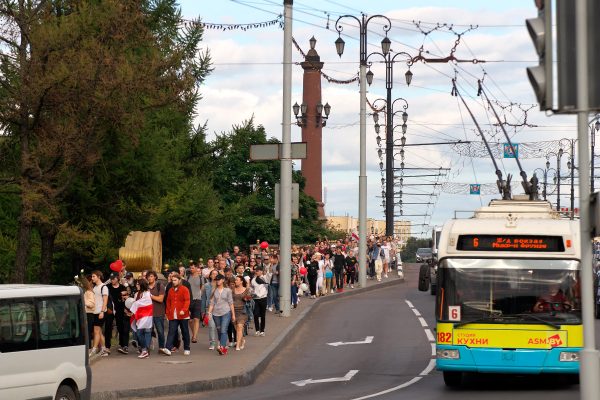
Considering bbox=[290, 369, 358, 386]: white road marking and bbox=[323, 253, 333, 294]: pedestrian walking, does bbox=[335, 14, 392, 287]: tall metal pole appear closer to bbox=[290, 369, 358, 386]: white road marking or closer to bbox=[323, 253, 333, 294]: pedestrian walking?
bbox=[323, 253, 333, 294]: pedestrian walking

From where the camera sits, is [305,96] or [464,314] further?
[305,96]

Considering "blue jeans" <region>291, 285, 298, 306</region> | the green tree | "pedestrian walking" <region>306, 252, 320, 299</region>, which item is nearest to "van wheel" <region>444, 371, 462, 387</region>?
the green tree

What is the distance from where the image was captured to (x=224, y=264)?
31.8m

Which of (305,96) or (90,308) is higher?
(305,96)

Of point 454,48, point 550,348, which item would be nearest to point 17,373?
point 550,348

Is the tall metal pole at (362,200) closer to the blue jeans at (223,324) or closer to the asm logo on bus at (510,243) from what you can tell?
the blue jeans at (223,324)

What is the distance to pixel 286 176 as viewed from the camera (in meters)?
35.3

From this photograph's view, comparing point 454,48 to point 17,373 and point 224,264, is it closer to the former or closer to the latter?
point 224,264

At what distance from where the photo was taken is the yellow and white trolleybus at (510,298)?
2022 centimetres

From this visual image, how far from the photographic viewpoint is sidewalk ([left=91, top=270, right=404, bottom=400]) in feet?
67.3

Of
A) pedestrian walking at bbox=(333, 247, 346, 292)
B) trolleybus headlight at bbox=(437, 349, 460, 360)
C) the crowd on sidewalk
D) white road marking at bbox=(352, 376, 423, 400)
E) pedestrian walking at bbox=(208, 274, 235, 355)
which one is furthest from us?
pedestrian walking at bbox=(333, 247, 346, 292)

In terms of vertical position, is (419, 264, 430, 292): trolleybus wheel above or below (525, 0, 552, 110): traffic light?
below

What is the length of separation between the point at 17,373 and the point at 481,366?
25.0 feet

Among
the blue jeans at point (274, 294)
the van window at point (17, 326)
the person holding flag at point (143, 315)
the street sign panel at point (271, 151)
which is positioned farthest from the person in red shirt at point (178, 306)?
the blue jeans at point (274, 294)
